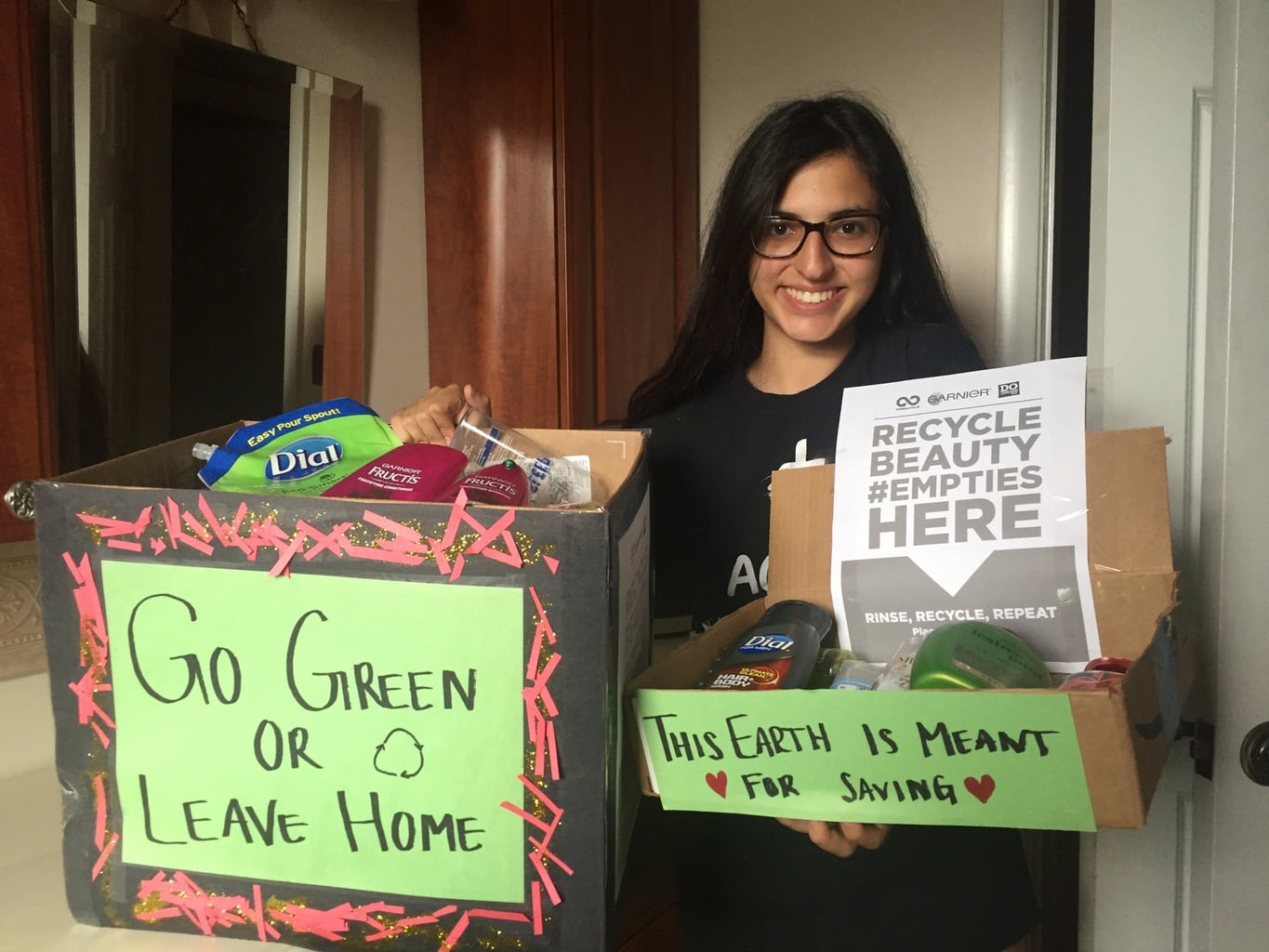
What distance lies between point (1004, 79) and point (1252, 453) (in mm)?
1218

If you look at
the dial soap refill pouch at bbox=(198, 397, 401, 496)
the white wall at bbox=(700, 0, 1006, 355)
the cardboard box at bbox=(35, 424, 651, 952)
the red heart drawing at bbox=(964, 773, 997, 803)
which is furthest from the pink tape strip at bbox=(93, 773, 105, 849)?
the white wall at bbox=(700, 0, 1006, 355)

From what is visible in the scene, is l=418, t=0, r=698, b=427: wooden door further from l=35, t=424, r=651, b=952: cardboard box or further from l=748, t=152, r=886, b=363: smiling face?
l=35, t=424, r=651, b=952: cardboard box

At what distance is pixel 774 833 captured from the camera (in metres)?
0.91

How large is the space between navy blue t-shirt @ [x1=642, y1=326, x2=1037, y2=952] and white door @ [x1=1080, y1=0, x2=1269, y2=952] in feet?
0.35

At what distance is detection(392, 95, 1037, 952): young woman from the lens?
89 centimetres

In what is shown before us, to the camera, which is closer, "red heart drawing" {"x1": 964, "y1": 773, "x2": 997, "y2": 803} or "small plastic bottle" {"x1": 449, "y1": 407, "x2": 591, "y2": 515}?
"red heart drawing" {"x1": 964, "y1": 773, "x2": 997, "y2": 803}

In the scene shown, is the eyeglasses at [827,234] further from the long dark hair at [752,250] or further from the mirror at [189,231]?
the mirror at [189,231]

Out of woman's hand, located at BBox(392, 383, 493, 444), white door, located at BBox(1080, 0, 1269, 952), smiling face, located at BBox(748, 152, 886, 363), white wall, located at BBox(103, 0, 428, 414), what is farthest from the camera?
white wall, located at BBox(103, 0, 428, 414)

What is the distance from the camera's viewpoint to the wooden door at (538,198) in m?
1.69

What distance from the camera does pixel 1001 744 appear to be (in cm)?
50

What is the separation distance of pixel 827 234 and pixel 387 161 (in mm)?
938

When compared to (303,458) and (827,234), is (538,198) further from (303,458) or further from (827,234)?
(303,458)

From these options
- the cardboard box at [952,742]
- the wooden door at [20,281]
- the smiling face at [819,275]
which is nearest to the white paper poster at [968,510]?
the cardboard box at [952,742]

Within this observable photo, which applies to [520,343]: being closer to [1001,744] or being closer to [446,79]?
[446,79]
